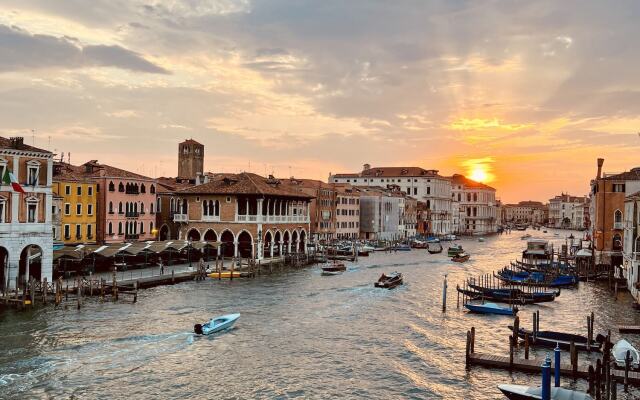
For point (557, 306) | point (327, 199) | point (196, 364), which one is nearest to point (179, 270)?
point (196, 364)

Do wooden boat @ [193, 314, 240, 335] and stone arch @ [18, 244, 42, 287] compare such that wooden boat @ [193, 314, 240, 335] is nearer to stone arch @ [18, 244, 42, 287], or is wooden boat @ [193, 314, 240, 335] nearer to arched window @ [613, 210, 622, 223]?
stone arch @ [18, 244, 42, 287]

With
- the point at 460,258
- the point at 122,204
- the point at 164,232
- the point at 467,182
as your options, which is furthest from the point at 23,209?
the point at 467,182

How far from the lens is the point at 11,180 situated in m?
28.3

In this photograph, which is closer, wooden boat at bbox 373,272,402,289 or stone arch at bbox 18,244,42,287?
stone arch at bbox 18,244,42,287

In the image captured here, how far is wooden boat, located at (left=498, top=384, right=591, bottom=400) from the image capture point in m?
15.3

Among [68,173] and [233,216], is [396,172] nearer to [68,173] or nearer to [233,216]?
[233,216]

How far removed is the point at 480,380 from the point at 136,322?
572 inches

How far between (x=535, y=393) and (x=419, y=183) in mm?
102386

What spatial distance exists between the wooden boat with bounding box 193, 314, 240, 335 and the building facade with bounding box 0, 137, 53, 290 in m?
10.6

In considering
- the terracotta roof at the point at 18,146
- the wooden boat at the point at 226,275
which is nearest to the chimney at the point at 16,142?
the terracotta roof at the point at 18,146

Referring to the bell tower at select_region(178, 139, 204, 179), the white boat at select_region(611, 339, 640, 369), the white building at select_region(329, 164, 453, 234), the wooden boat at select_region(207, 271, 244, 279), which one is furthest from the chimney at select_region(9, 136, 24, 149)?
the white building at select_region(329, 164, 453, 234)

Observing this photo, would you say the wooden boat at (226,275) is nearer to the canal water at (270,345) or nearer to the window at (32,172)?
the canal water at (270,345)

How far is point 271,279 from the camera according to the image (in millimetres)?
40688

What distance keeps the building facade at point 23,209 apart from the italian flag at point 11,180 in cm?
14
